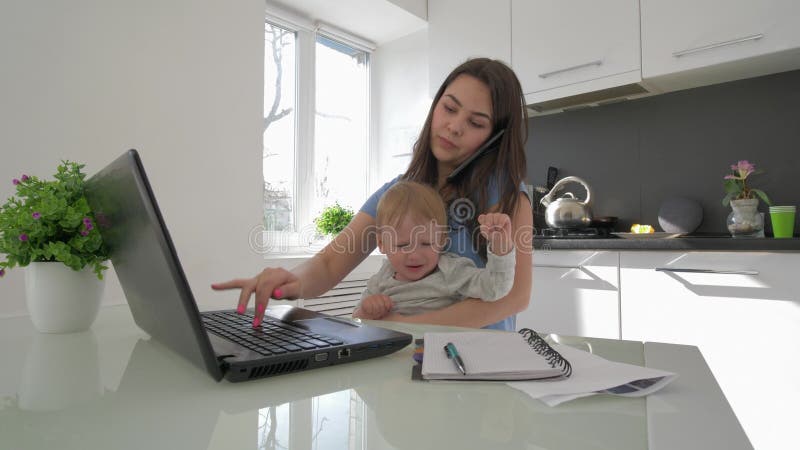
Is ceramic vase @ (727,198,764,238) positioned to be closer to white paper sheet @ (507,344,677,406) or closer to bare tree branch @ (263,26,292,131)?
white paper sheet @ (507,344,677,406)

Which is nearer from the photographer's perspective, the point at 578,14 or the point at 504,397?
the point at 504,397

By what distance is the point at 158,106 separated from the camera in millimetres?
1815

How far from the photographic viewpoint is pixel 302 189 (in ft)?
9.75

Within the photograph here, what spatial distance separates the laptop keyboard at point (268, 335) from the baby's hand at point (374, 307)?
284 mm

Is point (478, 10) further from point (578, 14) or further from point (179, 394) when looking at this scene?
point (179, 394)

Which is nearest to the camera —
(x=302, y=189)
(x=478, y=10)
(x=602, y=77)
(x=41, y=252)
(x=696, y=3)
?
(x=41, y=252)

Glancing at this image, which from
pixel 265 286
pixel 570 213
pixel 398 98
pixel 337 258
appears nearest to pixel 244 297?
pixel 265 286

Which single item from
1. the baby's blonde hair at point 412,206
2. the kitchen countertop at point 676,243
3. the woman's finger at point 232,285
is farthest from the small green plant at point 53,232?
the kitchen countertop at point 676,243

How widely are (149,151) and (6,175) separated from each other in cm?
44

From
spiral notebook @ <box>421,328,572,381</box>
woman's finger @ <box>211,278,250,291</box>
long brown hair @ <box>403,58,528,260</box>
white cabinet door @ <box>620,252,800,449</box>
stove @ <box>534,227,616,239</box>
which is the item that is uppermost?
long brown hair @ <box>403,58,528,260</box>

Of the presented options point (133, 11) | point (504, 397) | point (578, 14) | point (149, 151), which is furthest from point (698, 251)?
point (133, 11)

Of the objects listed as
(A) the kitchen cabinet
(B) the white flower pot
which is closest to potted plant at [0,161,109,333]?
(B) the white flower pot

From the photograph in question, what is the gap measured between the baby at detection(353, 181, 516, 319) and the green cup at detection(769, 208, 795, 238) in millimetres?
1479

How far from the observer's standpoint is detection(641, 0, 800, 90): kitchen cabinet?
1785 millimetres
